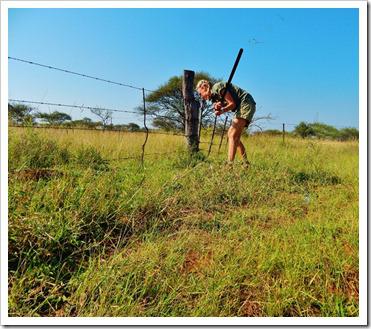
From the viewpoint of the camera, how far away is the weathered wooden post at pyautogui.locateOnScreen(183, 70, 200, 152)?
5824 millimetres

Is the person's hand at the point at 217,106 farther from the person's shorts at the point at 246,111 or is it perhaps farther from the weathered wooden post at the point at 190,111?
the weathered wooden post at the point at 190,111

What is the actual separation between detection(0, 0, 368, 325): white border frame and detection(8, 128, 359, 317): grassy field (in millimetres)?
44

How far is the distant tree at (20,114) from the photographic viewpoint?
13.6 feet

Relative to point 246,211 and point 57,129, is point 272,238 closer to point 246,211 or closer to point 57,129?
point 246,211

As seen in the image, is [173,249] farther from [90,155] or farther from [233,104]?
[233,104]

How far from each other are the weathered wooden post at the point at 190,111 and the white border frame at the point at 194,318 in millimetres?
3416

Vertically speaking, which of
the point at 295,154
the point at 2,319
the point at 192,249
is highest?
the point at 295,154

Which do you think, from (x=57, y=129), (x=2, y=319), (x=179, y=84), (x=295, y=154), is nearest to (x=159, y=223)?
(x=2, y=319)

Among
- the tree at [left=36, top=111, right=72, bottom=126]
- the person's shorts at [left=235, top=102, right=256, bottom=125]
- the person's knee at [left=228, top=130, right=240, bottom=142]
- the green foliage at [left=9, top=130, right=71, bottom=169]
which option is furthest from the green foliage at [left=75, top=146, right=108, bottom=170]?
the person's shorts at [left=235, top=102, right=256, bottom=125]

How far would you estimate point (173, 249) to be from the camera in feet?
7.05

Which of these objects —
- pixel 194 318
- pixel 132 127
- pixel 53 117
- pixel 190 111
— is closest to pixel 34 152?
pixel 53 117

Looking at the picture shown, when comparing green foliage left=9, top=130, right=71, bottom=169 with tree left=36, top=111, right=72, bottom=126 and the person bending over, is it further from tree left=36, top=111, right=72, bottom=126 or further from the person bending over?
the person bending over

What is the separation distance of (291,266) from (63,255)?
1.38 meters

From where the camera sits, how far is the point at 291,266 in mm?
2031
